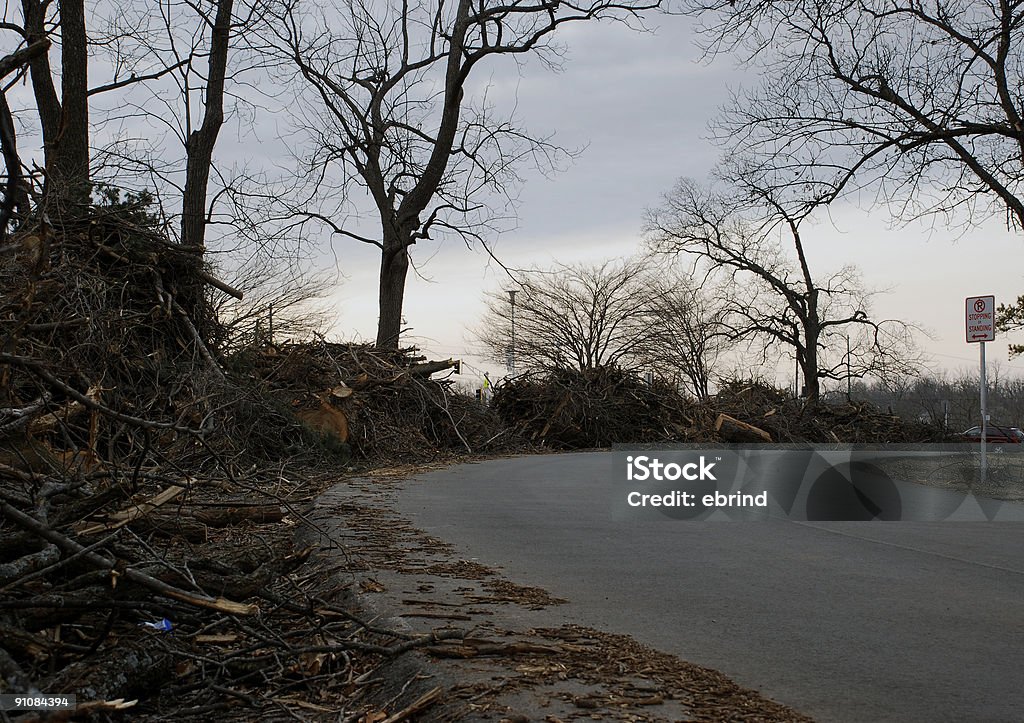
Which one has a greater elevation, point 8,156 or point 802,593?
point 8,156

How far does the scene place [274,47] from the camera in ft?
80.0

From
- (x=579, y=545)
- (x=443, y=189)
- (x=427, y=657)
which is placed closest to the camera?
(x=427, y=657)

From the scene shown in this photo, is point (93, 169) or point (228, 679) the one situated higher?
point (93, 169)

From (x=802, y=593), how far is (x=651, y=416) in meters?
23.2

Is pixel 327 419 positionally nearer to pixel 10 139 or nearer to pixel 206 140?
pixel 206 140

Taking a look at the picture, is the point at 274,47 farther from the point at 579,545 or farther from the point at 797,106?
the point at 579,545

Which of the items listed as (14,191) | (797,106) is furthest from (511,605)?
(797,106)

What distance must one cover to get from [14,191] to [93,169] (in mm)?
9831

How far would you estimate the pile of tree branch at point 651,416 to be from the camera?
2647 cm

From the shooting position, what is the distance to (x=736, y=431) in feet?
85.9

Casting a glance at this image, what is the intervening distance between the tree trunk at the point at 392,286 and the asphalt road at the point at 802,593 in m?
16.1

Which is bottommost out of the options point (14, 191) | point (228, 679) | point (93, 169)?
point (228, 679)

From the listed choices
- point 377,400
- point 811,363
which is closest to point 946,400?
point 811,363

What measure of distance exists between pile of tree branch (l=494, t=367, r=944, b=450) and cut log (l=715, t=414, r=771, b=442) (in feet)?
0.09
